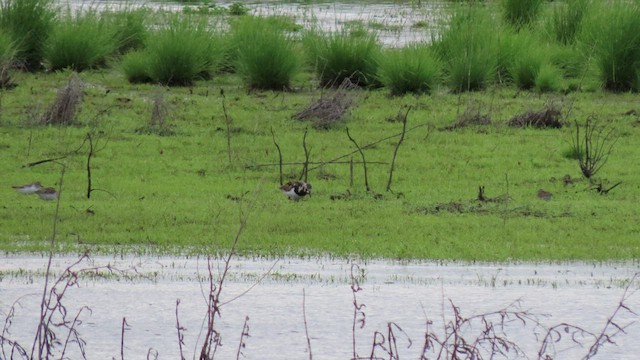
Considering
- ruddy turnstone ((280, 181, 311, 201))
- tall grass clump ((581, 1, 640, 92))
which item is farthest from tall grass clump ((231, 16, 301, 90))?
ruddy turnstone ((280, 181, 311, 201))

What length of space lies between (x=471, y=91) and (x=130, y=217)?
8624 millimetres

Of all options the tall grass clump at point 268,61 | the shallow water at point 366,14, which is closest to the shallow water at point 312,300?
the tall grass clump at point 268,61

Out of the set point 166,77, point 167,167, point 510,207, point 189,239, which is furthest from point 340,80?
point 189,239

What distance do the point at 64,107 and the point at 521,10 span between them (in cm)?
959

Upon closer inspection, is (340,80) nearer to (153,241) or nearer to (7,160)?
(7,160)

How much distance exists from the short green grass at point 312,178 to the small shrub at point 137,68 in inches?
14.4

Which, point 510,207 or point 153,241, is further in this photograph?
point 510,207

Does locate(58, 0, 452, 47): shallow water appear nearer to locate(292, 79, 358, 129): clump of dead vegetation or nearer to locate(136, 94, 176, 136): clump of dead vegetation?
locate(292, 79, 358, 129): clump of dead vegetation

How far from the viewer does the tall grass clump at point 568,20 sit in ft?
73.9

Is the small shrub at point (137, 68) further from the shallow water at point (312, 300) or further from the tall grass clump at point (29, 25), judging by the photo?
the shallow water at point (312, 300)

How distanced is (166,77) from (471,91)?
4426 mm

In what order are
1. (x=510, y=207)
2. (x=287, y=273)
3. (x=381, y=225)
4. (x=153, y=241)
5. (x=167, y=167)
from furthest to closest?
1. (x=167, y=167)
2. (x=510, y=207)
3. (x=381, y=225)
4. (x=153, y=241)
5. (x=287, y=273)

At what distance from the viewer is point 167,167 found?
14727 mm

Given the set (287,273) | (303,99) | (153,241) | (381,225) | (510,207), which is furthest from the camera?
(303,99)
